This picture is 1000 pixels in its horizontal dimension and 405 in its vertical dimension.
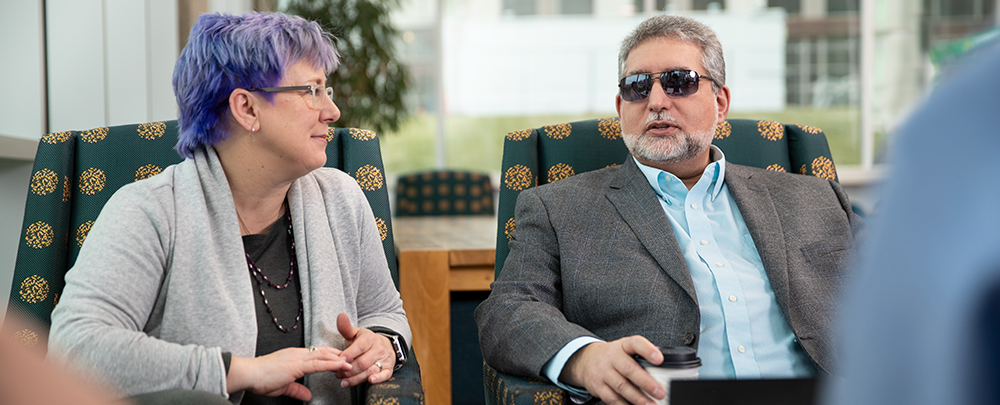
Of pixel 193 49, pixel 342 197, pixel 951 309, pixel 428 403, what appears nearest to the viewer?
pixel 951 309

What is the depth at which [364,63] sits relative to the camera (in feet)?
14.5

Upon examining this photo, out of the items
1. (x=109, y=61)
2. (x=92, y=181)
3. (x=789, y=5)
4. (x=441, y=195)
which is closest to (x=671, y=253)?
(x=92, y=181)

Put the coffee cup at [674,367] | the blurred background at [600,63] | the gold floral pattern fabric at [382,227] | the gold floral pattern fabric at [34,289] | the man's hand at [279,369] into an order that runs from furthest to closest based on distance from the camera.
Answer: the blurred background at [600,63]
the gold floral pattern fabric at [382,227]
the gold floral pattern fabric at [34,289]
the man's hand at [279,369]
the coffee cup at [674,367]

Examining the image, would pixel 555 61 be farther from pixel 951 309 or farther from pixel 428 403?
pixel 951 309

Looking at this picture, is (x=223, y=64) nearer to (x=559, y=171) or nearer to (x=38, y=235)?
(x=38, y=235)

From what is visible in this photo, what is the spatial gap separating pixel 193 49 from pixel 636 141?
901mm

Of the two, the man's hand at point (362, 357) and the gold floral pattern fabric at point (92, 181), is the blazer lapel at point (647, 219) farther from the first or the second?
the gold floral pattern fabric at point (92, 181)

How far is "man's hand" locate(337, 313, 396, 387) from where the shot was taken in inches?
45.6

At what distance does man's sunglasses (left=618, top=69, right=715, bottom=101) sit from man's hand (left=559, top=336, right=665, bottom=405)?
2.08ft


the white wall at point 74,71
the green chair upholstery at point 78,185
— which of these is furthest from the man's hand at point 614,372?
the white wall at point 74,71

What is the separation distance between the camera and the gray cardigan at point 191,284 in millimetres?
1009

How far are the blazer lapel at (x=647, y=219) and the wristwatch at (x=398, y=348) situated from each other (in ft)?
1.67

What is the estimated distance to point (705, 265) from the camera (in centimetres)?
140

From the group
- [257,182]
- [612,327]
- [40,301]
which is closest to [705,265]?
[612,327]
